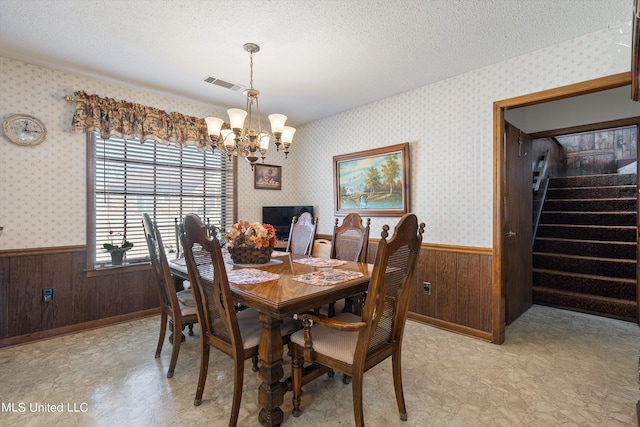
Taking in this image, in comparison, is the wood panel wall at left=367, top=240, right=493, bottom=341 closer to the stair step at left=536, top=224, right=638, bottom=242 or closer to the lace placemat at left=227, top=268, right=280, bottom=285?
the lace placemat at left=227, top=268, right=280, bottom=285

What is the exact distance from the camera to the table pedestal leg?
163 centimetres

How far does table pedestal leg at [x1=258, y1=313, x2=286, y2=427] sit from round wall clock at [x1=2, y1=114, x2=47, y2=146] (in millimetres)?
2879

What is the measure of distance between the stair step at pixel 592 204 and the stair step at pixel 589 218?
161 mm

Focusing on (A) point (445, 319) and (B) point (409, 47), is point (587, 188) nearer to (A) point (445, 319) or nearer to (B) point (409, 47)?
(A) point (445, 319)

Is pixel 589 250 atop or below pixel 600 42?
below

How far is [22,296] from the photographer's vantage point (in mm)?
2770

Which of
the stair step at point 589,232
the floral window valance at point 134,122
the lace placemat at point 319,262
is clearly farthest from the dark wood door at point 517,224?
the floral window valance at point 134,122

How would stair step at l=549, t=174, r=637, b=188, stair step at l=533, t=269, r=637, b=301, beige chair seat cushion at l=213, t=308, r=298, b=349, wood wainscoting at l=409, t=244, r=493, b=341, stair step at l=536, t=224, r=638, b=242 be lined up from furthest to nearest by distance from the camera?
1. stair step at l=549, t=174, r=637, b=188
2. stair step at l=536, t=224, r=638, b=242
3. stair step at l=533, t=269, r=637, b=301
4. wood wainscoting at l=409, t=244, r=493, b=341
5. beige chair seat cushion at l=213, t=308, r=298, b=349

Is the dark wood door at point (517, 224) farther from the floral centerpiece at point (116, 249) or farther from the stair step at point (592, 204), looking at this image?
the floral centerpiece at point (116, 249)

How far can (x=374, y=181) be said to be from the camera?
3.82 m

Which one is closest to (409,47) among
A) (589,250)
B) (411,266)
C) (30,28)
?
(411,266)

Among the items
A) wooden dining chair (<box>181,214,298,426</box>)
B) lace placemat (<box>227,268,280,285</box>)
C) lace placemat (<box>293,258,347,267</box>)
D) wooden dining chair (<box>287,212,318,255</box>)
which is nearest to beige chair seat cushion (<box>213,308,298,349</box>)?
wooden dining chair (<box>181,214,298,426</box>)

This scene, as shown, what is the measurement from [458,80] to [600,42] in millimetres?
1065

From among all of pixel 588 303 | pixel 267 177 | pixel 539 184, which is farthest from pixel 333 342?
pixel 539 184
